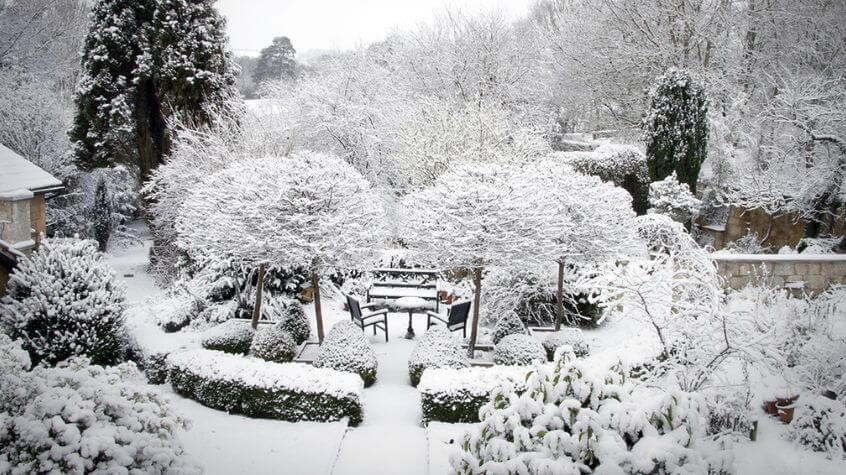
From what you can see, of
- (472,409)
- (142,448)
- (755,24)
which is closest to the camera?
(142,448)

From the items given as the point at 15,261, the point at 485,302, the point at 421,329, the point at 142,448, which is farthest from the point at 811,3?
the point at 15,261

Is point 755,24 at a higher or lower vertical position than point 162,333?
higher

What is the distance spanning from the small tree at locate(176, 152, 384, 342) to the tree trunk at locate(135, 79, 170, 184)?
889 centimetres

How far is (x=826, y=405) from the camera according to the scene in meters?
5.45

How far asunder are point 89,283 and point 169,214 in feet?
23.4

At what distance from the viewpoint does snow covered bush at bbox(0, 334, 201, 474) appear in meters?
3.27

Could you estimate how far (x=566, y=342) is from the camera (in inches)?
325

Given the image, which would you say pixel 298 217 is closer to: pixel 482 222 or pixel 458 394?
pixel 482 222

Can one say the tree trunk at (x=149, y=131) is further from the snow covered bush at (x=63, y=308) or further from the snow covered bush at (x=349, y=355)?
the snow covered bush at (x=349, y=355)

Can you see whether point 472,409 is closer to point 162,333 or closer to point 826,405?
point 826,405

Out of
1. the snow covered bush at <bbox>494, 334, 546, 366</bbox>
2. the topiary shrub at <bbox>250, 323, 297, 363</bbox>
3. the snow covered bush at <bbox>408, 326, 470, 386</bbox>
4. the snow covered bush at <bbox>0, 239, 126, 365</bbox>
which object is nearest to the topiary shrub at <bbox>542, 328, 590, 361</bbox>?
the snow covered bush at <bbox>494, 334, 546, 366</bbox>

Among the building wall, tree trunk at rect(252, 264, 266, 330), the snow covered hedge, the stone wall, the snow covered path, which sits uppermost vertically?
the building wall

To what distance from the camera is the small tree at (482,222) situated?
7621 millimetres

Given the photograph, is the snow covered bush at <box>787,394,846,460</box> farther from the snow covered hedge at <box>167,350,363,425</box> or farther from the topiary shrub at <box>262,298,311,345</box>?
the topiary shrub at <box>262,298,311,345</box>
